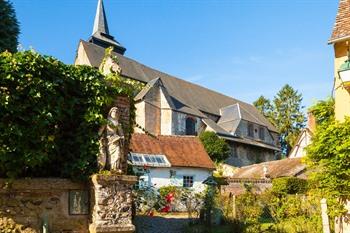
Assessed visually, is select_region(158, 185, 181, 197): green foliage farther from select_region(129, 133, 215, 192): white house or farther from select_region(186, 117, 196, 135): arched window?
select_region(186, 117, 196, 135): arched window

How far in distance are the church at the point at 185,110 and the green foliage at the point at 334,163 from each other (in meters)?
25.4

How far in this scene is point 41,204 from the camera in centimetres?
753

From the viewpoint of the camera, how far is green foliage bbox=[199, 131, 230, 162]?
131ft

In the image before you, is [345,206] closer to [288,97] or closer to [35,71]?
[35,71]

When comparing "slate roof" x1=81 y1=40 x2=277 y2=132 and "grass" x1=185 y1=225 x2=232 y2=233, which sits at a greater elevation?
"slate roof" x1=81 y1=40 x2=277 y2=132

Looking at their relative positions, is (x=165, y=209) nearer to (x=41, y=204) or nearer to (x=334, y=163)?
(x=334, y=163)

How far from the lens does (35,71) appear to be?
7.55 meters

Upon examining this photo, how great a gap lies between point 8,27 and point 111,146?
8016 millimetres

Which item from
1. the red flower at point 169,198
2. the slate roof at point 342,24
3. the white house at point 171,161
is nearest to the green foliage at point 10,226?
the slate roof at point 342,24

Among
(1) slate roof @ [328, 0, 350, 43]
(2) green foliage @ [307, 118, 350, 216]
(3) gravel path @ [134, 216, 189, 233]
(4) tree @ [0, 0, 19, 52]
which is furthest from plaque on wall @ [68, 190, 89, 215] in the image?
(1) slate roof @ [328, 0, 350, 43]

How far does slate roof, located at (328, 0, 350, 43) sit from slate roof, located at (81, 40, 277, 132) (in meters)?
29.8

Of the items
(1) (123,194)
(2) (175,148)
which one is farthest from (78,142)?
(2) (175,148)

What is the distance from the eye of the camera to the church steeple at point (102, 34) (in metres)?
51.8

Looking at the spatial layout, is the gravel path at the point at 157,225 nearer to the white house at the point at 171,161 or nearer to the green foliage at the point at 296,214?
the green foliage at the point at 296,214
